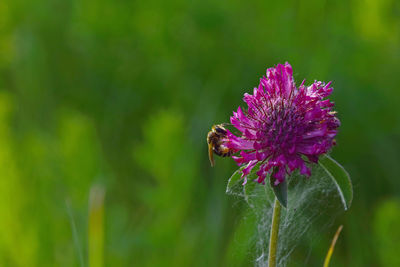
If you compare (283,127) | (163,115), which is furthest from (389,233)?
(283,127)

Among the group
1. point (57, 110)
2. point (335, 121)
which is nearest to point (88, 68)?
point (57, 110)

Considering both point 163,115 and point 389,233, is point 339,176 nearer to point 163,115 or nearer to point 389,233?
point 389,233

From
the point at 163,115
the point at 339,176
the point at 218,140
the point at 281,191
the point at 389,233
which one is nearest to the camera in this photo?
the point at 281,191

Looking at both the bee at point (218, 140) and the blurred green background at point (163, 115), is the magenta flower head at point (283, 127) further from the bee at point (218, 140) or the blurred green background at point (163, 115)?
the blurred green background at point (163, 115)

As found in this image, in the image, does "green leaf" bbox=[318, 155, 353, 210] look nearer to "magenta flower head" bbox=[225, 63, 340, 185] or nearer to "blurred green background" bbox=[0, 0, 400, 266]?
"magenta flower head" bbox=[225, 63, 340, 185]

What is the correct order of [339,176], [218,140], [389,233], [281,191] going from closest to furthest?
[281,191], [339,176], [218,140], [389,233]

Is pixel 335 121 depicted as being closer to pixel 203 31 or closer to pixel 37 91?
pixel 203 31

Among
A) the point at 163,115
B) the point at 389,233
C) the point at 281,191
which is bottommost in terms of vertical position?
the point at 281,191

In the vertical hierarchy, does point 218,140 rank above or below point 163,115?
below
